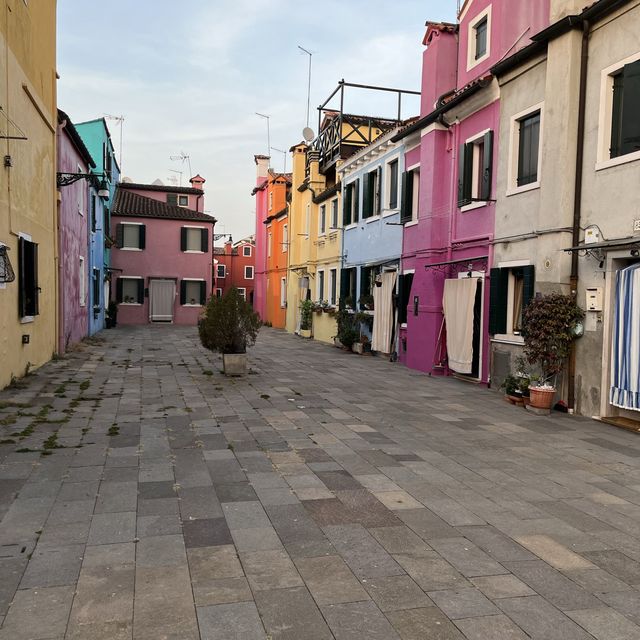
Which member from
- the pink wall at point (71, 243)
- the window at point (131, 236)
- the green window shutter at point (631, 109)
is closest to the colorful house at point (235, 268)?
the window at point (131, 236)

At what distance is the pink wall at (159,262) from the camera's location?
29.8 meters

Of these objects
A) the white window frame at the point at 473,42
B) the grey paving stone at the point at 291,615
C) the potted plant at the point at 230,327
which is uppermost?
the white window frame at the point at 473,42

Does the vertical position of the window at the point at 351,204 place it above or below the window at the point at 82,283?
above

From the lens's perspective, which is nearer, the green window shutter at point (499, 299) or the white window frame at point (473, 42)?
the green window shutter at point (499, 299)

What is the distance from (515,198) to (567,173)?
1.75m

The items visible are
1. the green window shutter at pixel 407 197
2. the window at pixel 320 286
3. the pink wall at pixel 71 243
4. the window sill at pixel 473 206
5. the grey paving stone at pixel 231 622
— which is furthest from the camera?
the window at pixel 320 286

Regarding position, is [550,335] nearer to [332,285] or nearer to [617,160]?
[617,160]

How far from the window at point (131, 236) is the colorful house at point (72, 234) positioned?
29.2 feet

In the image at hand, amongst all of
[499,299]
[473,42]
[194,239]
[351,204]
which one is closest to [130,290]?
[194,239]

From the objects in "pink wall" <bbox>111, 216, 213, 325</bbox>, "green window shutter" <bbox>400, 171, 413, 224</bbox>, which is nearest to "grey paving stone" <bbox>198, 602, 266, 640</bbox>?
"green window shutter" <bbox>400, 171, 413, 224</bbox>

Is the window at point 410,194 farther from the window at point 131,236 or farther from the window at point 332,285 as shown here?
Answer: the window at point 131,236

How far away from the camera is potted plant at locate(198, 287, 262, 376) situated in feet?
38.7

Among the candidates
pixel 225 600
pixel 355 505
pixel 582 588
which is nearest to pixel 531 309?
pixel 355 505

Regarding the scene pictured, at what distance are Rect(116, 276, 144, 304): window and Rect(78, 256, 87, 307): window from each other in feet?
34.8
